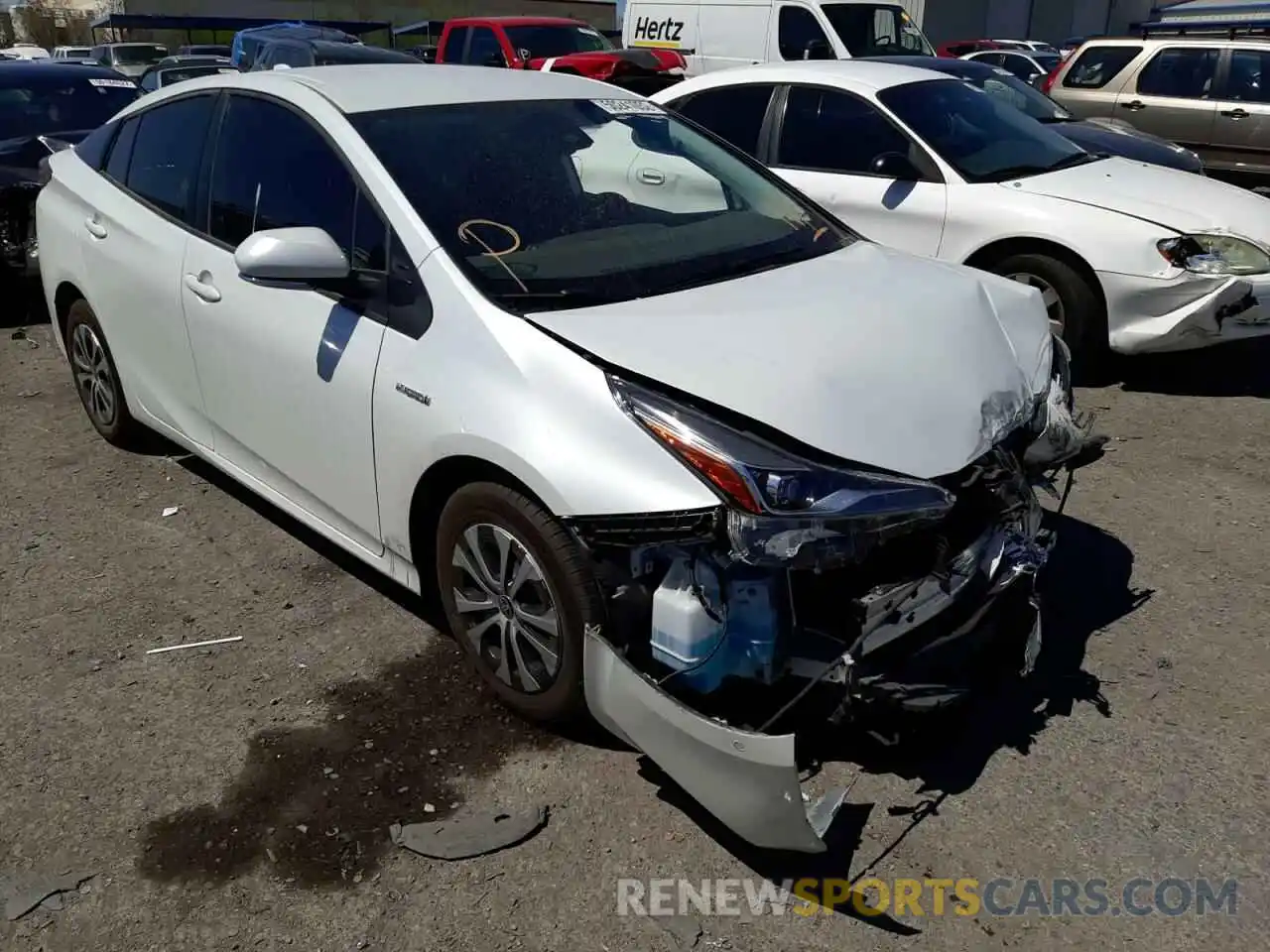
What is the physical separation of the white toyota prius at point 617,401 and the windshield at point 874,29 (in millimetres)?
11049

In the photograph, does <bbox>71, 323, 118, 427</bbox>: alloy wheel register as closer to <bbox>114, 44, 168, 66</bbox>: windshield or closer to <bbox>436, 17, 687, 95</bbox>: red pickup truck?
<bbox>436, 17, 687, 95</bbox>: red pickup truck

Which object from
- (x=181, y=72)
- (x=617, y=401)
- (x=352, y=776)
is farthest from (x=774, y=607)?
(x=181, y=72)

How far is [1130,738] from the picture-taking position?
3.02m

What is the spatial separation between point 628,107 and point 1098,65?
10032 millimetres

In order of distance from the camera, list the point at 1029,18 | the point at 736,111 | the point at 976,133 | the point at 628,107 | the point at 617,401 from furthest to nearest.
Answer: the point at 1029,18
the point at 736,111
the point at 976,133
the point at 628,107
the point at 617,401

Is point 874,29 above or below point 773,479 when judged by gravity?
above

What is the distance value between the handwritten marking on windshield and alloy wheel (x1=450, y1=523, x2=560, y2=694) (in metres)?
0.71

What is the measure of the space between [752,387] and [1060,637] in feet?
5.09

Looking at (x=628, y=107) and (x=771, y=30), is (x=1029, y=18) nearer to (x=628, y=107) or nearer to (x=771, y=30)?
(x=771, y=30)

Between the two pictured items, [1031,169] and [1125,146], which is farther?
[1125,146]

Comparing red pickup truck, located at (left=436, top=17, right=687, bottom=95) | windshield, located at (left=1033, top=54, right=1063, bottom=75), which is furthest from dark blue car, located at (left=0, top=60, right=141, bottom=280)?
windshield, located at (left=1033, top=54, right=1063, bottom=75)

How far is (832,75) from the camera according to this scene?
6406 millimetres

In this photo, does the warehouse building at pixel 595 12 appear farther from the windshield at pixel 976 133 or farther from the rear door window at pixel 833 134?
the rear door window at pixel 833 134

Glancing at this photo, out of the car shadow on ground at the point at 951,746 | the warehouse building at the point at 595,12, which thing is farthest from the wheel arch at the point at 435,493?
the warehouse building at the point at 595,12
